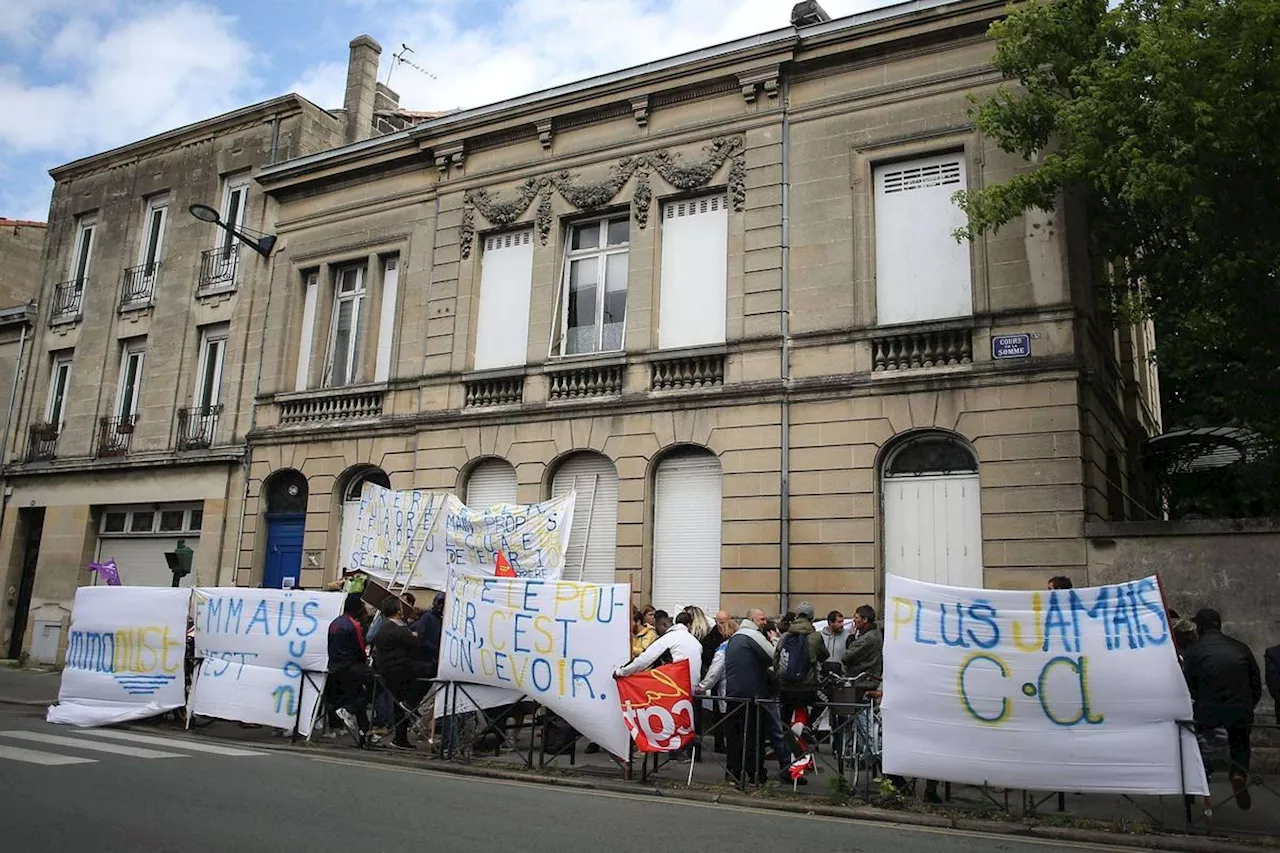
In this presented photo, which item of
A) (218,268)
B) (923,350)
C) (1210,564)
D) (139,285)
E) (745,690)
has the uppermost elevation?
(139,285)

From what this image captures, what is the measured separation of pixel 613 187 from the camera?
59.7ft

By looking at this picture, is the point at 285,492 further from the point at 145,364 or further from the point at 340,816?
the point at 340,816

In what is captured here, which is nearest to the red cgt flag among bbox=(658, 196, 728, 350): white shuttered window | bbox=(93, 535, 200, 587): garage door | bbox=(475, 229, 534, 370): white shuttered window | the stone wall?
the stone wall

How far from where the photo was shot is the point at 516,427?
18156 mm

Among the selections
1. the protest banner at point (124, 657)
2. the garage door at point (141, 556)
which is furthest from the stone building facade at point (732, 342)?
the protest banner at point (124, 657)

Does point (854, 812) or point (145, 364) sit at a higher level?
point (145, 364)

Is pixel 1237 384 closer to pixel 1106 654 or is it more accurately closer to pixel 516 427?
pixel 1106 654

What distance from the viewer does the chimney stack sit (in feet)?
83.5

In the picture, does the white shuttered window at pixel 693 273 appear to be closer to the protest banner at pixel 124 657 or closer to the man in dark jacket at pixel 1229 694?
the protest banner at pixel 124 657

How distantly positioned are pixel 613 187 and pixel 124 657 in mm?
10540

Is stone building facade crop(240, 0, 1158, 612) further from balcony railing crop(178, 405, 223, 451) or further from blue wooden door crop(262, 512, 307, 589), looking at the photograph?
balcony railing crop(178, 405, 223, 451)

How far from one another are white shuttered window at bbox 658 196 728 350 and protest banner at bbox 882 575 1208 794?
8.29m

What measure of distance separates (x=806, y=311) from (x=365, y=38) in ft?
53.6

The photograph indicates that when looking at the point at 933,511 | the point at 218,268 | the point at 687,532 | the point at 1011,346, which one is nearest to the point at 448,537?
the point at 687,532
